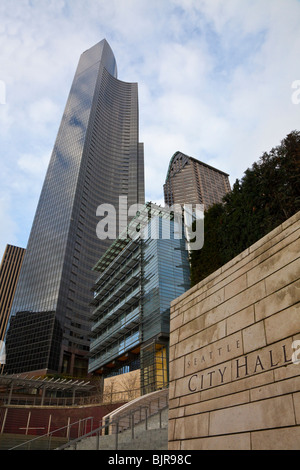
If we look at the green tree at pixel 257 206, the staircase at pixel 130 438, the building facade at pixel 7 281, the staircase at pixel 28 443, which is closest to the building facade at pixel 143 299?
the staircase at pixel 28 443

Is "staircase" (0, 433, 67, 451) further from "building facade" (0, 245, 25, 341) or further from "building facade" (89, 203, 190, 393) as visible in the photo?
"building facade" (0, 245, 25, 341)

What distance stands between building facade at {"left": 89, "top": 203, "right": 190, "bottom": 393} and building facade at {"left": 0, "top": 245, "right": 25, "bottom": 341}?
5064 inches

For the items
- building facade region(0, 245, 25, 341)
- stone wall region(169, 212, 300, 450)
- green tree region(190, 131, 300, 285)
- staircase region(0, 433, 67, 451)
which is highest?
building facade region(0, 245, 25, 341)

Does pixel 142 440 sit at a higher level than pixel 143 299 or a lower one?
lower

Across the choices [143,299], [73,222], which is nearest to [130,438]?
[143,299]

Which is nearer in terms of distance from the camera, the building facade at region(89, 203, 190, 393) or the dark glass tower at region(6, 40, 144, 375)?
the building facade at region(89, 203, 190, 393)

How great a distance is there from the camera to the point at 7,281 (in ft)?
621

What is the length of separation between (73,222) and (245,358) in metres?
124

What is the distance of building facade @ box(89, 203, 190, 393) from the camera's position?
44062mm

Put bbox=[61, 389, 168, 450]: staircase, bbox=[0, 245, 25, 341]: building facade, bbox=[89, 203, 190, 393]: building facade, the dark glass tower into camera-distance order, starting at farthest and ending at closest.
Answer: bbox=[0, 245, 25, 341]: building facade
the dark glass tower
bbox=[89, 203, 190, 393]: building facade
bbox=[61, 389, 168, 450]: staircase

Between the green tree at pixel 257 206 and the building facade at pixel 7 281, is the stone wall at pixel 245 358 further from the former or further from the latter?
the building facade at pixel 7 281

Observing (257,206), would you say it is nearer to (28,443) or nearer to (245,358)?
(245,358)

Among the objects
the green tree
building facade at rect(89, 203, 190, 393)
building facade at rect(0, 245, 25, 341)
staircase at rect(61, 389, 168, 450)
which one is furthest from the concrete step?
building facade at rect(0, 245, 25, 341)

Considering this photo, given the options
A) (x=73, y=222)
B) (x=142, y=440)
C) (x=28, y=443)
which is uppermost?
(x=73, y=222)
